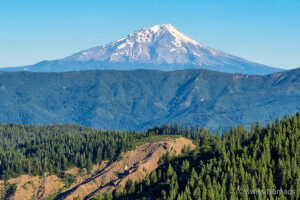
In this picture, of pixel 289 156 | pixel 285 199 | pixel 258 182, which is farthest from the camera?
pixel 289 156

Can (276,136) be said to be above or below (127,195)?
above

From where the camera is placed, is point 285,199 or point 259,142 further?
point 259,142

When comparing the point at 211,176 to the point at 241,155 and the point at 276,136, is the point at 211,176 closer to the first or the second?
the point at 241,155

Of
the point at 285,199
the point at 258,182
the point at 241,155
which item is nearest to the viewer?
the point at 285,199

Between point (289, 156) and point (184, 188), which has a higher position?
point (289, 156)

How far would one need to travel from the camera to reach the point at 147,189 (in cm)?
19700

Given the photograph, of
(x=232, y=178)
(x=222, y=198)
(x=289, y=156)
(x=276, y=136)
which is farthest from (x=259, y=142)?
(x=222, y=198)

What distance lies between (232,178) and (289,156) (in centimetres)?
2245

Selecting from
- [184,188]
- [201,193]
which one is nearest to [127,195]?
[184,188]

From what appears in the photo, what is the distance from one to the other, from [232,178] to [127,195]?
46444 mm

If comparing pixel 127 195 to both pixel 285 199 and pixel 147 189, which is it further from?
pixel 285 199

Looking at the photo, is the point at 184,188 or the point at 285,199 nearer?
the point at 285,199

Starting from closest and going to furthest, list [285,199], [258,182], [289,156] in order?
[285,199], [258,182], [289,156]

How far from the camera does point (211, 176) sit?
179625mm
